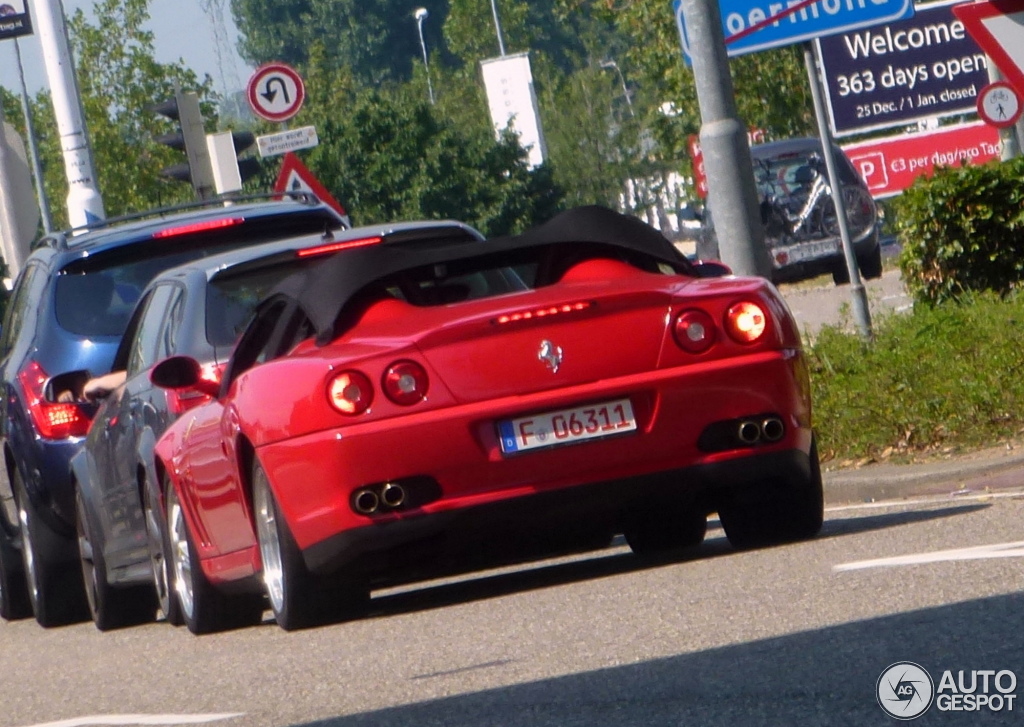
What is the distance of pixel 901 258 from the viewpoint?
15531 mm

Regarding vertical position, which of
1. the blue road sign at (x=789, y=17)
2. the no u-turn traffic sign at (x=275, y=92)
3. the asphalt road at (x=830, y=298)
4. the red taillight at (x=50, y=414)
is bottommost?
the asphalt road at (x=830, y=298)

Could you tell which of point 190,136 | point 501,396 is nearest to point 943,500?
point 501,396

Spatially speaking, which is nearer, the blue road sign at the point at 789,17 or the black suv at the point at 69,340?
the black suv at the point at 69,340

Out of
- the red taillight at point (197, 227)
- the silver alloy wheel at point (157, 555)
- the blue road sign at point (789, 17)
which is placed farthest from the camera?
the blue road sign at point (789, 17)

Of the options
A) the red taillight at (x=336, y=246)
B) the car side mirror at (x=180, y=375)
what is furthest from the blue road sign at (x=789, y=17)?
the car side mirror at (x=180, y=375)

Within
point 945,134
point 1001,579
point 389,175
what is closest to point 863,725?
point 1001,579

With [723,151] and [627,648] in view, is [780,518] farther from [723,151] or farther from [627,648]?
[723,151]

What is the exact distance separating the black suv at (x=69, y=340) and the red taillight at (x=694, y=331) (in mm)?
3754

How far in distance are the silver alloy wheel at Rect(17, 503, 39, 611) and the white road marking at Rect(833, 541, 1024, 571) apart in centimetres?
485

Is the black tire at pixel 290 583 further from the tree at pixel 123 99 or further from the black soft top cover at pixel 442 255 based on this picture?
the tree at pixel 123 99

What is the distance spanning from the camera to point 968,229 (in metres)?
14.8

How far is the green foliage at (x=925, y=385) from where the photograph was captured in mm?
11500

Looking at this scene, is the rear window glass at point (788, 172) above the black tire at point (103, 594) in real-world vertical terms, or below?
above

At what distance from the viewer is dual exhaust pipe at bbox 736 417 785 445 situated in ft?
26.4
